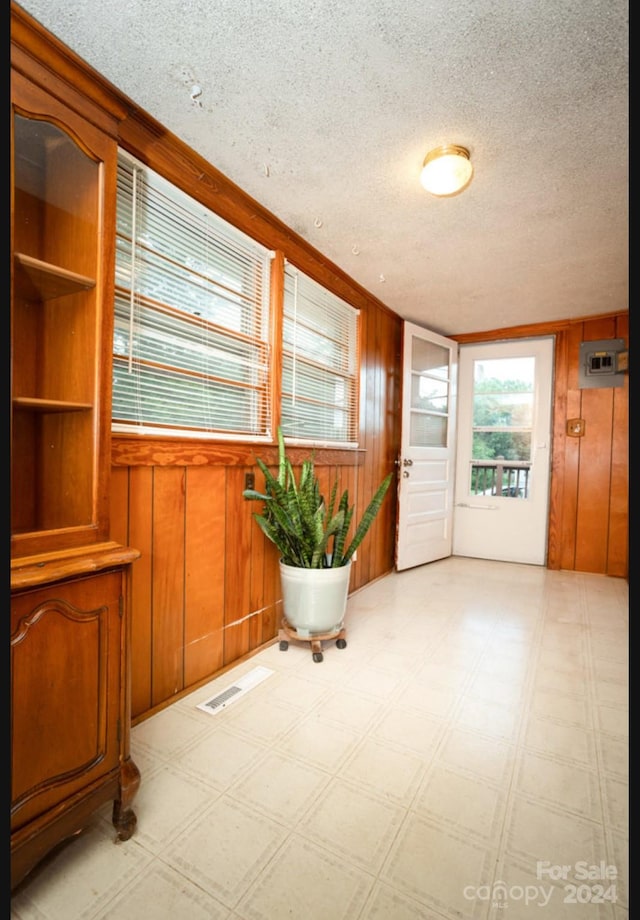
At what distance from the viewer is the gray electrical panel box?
12.7 ft

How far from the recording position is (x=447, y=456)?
14.1ft

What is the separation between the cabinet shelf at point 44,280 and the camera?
1180mm

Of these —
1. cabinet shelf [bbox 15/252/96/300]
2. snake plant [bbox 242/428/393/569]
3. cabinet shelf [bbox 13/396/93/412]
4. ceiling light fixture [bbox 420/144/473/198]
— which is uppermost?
ceiling light fixture [bbox 420/144/473/198]

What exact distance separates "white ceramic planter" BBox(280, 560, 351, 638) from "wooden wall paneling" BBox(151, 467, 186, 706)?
1.91 feet

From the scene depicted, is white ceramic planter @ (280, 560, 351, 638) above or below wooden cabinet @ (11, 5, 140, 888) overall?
below

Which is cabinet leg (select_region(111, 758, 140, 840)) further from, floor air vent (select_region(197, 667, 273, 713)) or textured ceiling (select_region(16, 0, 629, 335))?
textured ceiling (select_region(16, 0, 629, 335))

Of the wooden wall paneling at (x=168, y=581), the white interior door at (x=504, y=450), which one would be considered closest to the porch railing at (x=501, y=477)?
the white interior door at (x=504, y=450)

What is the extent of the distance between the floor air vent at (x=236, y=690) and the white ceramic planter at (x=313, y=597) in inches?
Result: 11.3

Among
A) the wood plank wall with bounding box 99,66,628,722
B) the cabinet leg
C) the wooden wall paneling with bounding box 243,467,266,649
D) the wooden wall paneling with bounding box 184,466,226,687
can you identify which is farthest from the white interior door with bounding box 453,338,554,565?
the cabinet leg

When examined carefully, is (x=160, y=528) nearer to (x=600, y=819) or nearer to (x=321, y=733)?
(x=321, y=733)

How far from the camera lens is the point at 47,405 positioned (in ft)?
4.03

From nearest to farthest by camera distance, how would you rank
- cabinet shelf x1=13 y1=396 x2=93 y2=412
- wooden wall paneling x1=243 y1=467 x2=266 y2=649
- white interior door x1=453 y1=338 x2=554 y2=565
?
1. cabinet shelf x1=13 y1=396 x2=93 y2=412
2. wooden wall paneling x1=243 y1=467 x2=266 y2=649
3. white interior door x1=453 y1=338 x2=554 y2=565

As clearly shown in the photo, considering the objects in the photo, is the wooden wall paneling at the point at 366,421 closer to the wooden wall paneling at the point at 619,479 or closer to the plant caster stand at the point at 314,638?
the plant caster stand at the point at 314,638
